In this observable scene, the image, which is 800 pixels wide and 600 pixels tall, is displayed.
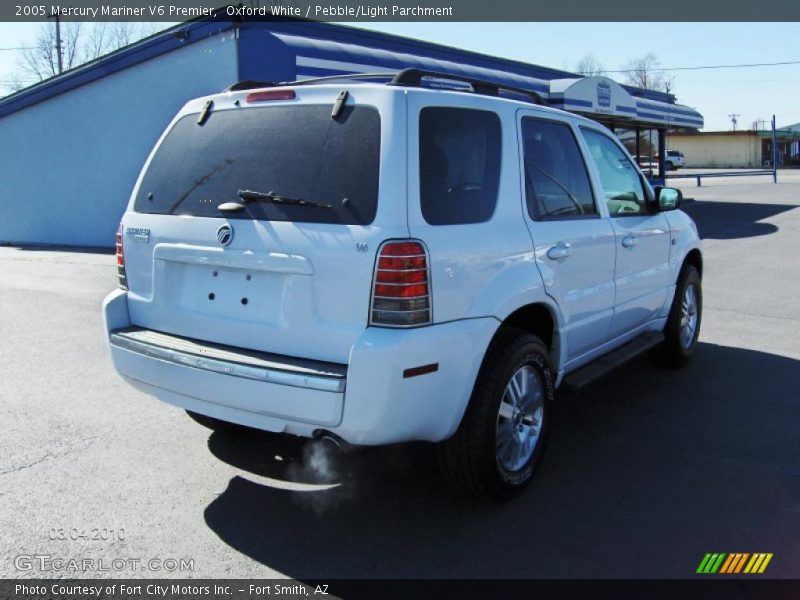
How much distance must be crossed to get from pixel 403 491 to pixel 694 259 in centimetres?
382

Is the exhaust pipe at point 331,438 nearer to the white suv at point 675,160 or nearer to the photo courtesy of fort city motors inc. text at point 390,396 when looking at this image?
the photo courtesy of fort city motors inc. text at point 390,396

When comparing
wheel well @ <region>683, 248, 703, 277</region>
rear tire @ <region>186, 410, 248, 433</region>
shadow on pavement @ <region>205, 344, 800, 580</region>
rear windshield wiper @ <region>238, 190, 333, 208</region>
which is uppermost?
rear windshield wiper @ <region>238, 190, 333, 208</region>

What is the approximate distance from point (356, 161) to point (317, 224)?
321 millimetres

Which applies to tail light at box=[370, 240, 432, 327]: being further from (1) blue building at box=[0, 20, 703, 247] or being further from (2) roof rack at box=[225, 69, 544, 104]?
(1) blue building at box=[0, 20, 703, 247]

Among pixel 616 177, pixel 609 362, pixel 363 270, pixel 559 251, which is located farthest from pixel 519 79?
pixel 363 270

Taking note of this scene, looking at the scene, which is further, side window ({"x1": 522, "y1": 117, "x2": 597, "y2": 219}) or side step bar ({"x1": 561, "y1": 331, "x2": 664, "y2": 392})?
side step bar ({"x1": 561, "y1": 331, "x2": 664, "y2": 392})

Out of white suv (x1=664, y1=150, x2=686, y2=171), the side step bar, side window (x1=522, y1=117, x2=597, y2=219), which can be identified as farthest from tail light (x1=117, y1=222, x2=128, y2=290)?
white suv (x1=664, y1=150, x2=686, y2=171)

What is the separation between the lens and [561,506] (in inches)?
152

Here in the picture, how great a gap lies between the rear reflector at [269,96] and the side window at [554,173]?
50.3 inches

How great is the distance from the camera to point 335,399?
10.4 feet

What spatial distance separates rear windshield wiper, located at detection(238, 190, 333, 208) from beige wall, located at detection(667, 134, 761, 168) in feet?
258

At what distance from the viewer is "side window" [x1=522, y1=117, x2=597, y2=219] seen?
4.17 metres

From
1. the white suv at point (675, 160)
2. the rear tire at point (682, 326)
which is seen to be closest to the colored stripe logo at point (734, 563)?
the rear tire at point (682, 326)

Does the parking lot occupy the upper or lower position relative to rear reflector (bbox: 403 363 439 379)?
lower
